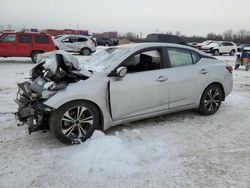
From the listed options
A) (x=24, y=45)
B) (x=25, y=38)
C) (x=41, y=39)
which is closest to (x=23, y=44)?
(x=24, y=45)

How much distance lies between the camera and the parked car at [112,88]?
3932 millimetres

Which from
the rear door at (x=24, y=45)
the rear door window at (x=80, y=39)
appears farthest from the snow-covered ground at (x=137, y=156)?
the rear door window at (x=80, y=39)

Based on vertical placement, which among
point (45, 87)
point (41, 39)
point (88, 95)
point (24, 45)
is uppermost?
point (41, 39)

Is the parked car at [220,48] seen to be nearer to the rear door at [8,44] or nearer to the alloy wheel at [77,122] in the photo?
the rear door at [8,44]

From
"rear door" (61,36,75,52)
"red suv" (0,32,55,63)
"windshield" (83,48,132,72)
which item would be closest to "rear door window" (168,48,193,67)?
"windshield" (83,48,132,72)

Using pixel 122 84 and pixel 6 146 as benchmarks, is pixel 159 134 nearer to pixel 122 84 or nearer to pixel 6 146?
pixel 122 84

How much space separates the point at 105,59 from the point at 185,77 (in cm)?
158

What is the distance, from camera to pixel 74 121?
401cm

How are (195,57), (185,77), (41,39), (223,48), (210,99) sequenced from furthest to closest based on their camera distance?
(223,48) < (41,39) < (210,99) < (195,57) < (185,77)

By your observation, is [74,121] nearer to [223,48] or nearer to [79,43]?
[79,43]

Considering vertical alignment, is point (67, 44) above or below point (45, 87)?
above

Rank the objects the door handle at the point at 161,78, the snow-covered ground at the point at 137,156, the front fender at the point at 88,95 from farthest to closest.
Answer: the door handle at the point at 161,78 < the front fender at the point at 88,95 < the snow-covered ground at the point at 137,156

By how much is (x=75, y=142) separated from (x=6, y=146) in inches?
42.5

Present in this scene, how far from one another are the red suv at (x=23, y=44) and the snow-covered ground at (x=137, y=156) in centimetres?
1019
